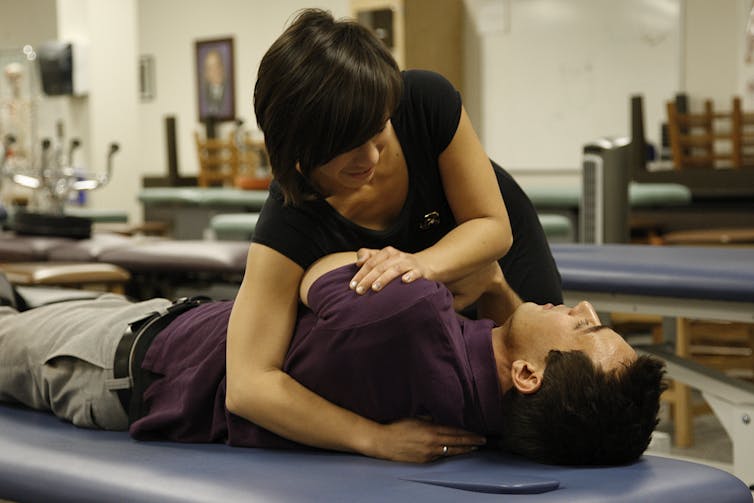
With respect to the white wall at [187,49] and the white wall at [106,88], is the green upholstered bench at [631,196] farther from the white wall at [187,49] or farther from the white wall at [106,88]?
the white wall at [187,49]

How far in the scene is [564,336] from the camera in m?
1.22

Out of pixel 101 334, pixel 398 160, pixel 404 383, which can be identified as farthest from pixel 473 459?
pixel 101 334

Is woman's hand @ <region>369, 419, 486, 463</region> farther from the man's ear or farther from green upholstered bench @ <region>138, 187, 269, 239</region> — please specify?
green upholstered bench @ <region>138, 187, 269, 239</region>

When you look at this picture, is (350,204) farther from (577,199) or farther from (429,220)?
(577,199)

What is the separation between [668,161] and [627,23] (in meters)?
1.04

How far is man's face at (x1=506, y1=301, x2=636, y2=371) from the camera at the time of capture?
3.93 feet

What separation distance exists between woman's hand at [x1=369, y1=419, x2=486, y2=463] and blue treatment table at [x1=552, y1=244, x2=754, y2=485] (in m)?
0.91

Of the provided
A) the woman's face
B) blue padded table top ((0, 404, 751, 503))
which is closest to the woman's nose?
the woman's face

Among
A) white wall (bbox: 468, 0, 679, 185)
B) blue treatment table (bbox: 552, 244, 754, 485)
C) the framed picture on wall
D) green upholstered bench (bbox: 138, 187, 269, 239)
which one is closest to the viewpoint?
Result: blue treatment table (bbox: 552, 244, 754, 485)

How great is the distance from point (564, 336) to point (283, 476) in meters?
0.38

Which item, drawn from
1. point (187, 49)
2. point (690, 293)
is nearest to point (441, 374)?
point (690, 293)

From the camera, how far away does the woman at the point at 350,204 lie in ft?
3.87

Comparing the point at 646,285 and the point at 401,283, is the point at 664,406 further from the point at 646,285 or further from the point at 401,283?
the point at 401,283

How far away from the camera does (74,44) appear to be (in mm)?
6934
